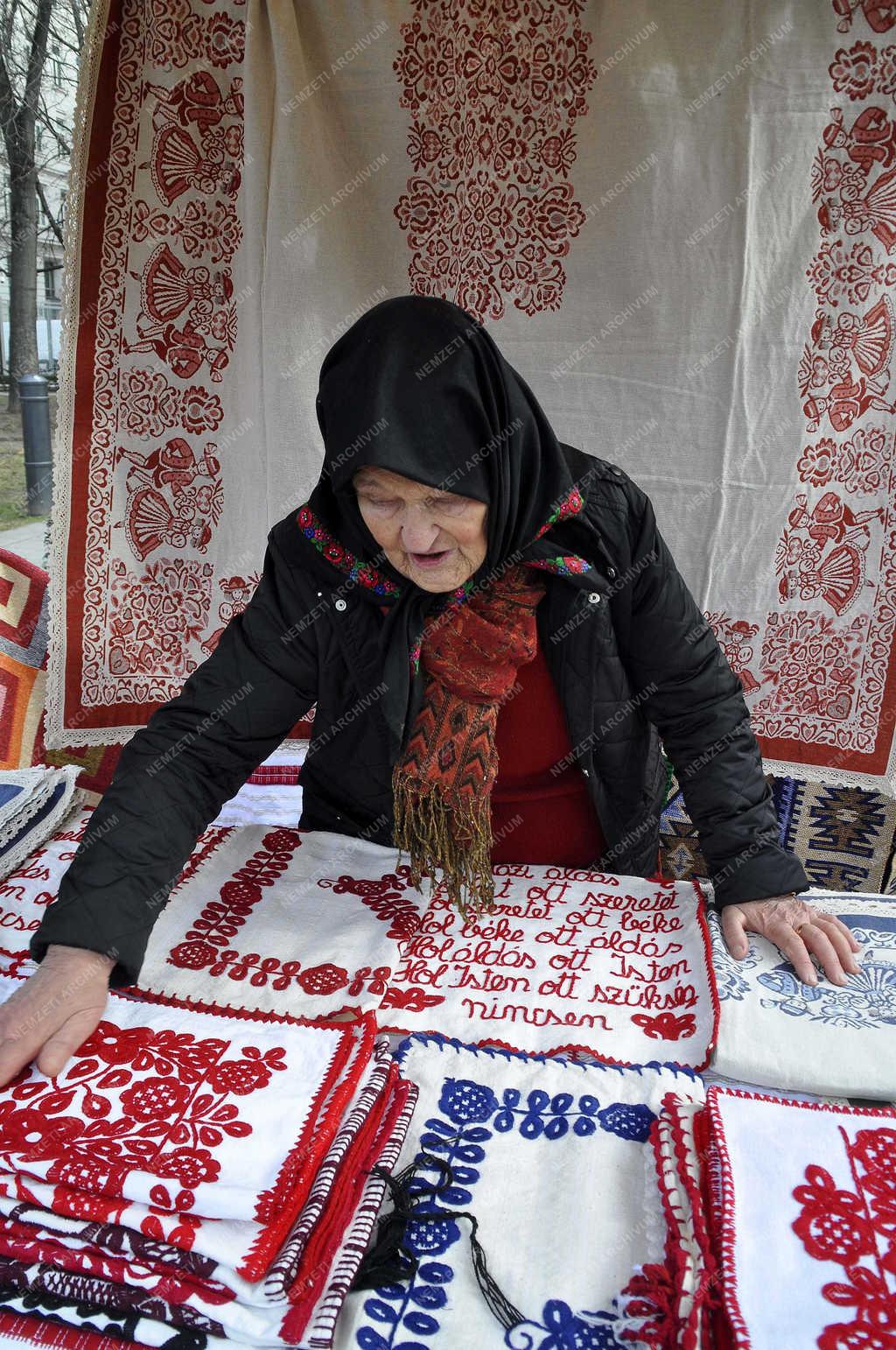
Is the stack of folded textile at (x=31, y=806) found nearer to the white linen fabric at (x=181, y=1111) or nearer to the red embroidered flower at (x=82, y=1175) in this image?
the white linen fabric at (x=181, y=1111)

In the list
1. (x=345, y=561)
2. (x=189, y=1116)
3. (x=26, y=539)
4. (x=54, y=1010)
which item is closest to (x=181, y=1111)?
(x=189, y=1116)

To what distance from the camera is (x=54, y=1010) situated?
1.14m

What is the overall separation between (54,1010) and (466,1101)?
1.65 feet

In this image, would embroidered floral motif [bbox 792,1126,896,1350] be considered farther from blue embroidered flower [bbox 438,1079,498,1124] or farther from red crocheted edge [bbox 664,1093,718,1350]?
blue embroidered flower [bbox 438,1079,498,1124]

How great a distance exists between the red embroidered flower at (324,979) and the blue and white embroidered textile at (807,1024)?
524 millimetres

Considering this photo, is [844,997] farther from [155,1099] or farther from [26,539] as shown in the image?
[26,539]

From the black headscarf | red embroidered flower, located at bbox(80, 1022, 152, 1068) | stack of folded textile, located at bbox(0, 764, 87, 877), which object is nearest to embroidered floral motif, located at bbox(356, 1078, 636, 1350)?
red embroidered flower, located at bbox(80, 1022, 152, 1068)

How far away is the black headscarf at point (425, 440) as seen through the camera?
1.28 metres

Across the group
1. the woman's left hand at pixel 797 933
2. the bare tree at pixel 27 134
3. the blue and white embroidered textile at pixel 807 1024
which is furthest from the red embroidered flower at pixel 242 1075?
the bare tree at pixel 27 134

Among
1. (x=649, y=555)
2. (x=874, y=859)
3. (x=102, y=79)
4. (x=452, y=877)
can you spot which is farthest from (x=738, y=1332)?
(x=102, y=79)

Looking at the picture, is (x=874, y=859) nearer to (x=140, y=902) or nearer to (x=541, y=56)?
(x=140, y=902)

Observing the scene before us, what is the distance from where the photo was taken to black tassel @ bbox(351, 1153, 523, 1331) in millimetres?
889

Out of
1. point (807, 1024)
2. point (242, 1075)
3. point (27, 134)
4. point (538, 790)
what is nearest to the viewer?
point (242, 1075)

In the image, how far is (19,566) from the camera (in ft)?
7.91
